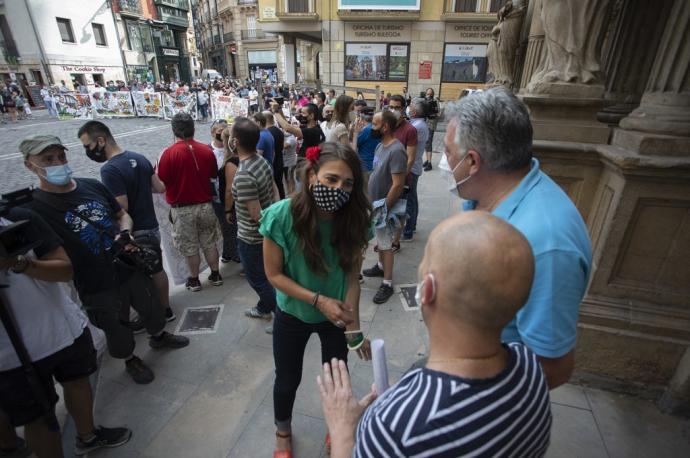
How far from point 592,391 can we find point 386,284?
1.99m

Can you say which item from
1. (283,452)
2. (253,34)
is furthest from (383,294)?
(253,34)

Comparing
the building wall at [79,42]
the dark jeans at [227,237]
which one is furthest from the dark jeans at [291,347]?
the building wall at [79,42]

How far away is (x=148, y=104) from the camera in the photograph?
58.9 ft

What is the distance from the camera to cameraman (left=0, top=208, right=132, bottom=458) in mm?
1754

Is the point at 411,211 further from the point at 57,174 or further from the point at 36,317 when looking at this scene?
the point at 36,317

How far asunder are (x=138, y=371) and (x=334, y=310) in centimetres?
205

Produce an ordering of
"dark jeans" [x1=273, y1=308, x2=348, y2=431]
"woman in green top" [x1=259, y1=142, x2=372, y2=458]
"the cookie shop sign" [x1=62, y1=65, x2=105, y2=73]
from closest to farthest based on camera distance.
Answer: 1. "woman in green top" [x1=259, y1=142, x2=372, y2=458]
2. "dark jeans" [x1=273, y1=308, x2=348, y2=431]
3. "the cookie shop sign" [x1=62, y1=65, x2=105, y2=73]

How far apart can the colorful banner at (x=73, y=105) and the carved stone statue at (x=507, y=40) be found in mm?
19657

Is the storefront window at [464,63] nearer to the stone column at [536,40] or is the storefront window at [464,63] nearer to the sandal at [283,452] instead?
the stone column at [536,40]

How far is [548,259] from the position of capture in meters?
1.16

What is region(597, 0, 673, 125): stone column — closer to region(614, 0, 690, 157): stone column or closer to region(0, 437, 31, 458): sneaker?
region(614, 0, 690, 157): stone column

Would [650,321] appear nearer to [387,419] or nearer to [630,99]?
[630,99]

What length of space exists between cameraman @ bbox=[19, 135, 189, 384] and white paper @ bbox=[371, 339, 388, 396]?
7.02 feet

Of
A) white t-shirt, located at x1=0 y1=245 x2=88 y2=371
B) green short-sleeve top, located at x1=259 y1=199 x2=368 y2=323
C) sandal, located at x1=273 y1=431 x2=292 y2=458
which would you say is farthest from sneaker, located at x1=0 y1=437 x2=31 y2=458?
green short-sleeve top, located at x1=259 y1=199 x2=368 y2=323
